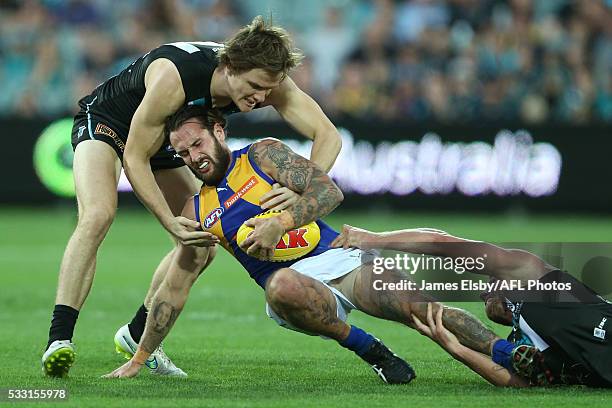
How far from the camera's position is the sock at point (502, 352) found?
616 cm

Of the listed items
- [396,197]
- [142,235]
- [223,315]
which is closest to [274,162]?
[223,315]

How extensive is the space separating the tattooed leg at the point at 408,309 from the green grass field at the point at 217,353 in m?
0.28

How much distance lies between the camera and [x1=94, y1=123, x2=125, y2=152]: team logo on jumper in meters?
7.23

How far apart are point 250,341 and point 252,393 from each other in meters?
2.30

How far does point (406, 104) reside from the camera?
60.3 ft

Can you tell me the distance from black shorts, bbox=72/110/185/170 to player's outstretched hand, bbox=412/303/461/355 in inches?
79.7

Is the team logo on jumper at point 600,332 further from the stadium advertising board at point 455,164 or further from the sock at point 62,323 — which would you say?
the stadium advertising board at point 455,164

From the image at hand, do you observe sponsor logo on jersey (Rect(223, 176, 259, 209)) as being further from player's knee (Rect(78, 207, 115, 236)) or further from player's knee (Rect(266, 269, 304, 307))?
player's knee (Rect(78, 207, 115, 236))

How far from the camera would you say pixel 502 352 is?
6172 mm

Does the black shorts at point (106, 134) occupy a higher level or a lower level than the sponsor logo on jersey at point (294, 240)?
higher

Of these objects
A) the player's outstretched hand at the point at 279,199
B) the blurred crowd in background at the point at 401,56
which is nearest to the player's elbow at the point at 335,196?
the player's outstretched hand at the point at 279,199

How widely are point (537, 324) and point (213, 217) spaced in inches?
74.4

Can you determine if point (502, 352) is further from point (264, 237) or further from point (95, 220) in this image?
point (95, 220)

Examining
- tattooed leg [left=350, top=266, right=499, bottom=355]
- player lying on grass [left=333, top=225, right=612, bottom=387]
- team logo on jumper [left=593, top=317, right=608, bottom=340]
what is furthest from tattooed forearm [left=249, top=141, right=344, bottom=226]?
team logo on jumper [left=593, top=317, right=608, bottom=340]
